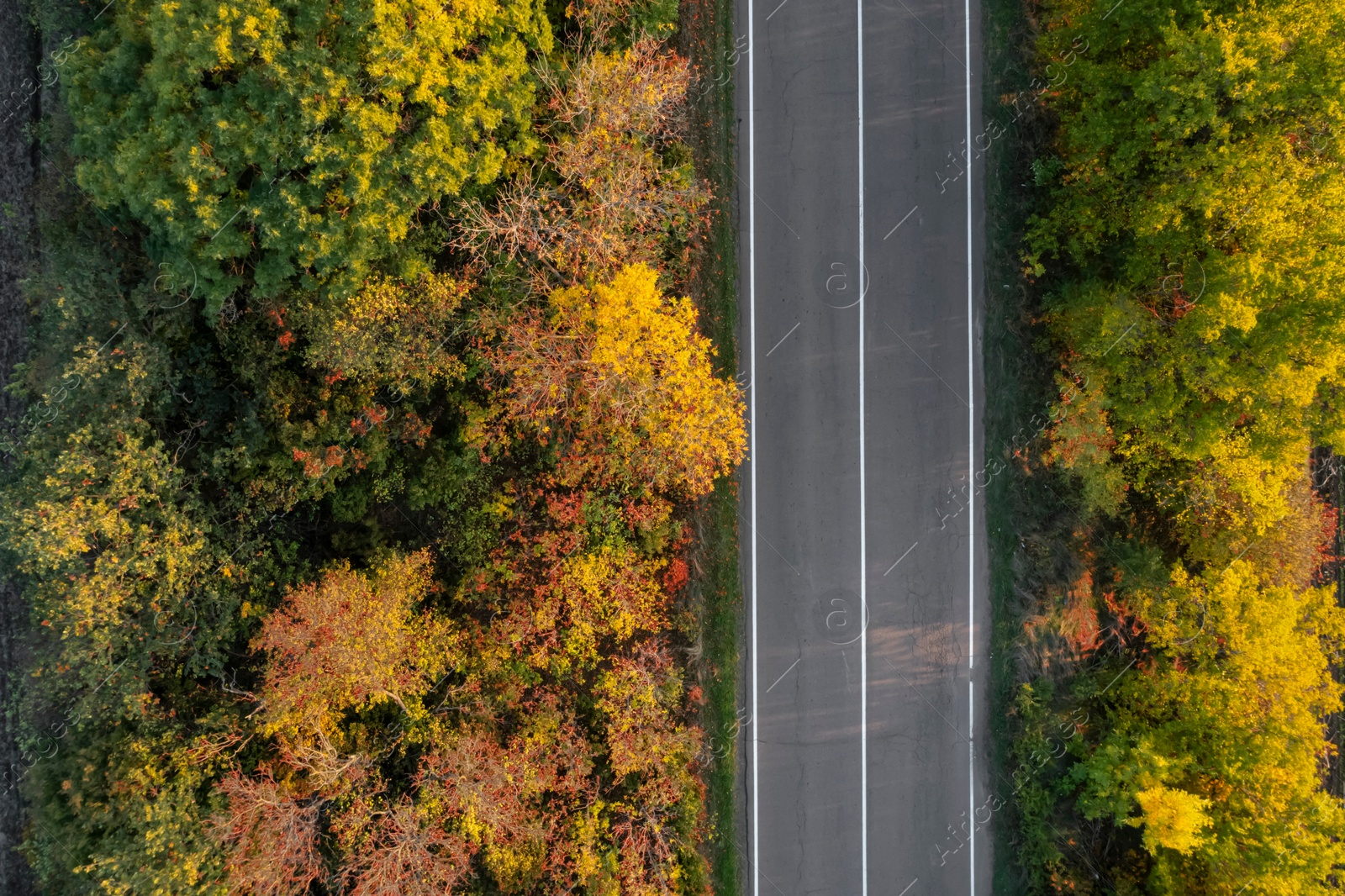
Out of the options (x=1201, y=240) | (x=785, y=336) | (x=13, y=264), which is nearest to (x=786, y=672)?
(x=785, y=336)

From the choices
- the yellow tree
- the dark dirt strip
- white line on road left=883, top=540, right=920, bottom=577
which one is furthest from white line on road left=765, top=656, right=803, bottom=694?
the dark dirt strip

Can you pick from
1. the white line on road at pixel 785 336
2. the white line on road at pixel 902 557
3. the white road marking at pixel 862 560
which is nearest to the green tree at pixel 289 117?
the white line on road at pixel 785 336

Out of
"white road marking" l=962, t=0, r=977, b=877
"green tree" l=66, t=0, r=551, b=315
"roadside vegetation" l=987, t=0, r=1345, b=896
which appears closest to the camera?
"green tree" l=66, t=0, r=551, b=315

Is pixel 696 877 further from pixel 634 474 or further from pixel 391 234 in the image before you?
pixel 391 234

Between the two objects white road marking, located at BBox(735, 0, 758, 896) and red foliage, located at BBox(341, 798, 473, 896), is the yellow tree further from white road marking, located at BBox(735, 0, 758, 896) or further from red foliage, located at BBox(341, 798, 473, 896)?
red foliage, located at BBox(341, 798, 473, 896)

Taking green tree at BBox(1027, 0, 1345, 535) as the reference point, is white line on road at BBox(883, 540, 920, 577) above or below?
below

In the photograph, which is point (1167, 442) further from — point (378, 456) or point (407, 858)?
point (407, 858)

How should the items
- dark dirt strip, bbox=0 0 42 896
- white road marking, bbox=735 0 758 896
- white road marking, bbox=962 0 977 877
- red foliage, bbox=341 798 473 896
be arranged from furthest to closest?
white road marking, bbox=962 0 977 877 < white road marking, bbox=735 0 758 896 < dark dirt strip, bbox=0 0 42 896 < red foliage, bbox=341 798 473 896

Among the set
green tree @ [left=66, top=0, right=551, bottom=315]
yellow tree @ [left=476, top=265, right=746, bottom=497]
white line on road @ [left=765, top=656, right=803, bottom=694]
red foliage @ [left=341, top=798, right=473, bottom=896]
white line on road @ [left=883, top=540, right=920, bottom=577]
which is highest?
green tree @ [left=66, top=0, right=551, bottom=315]
